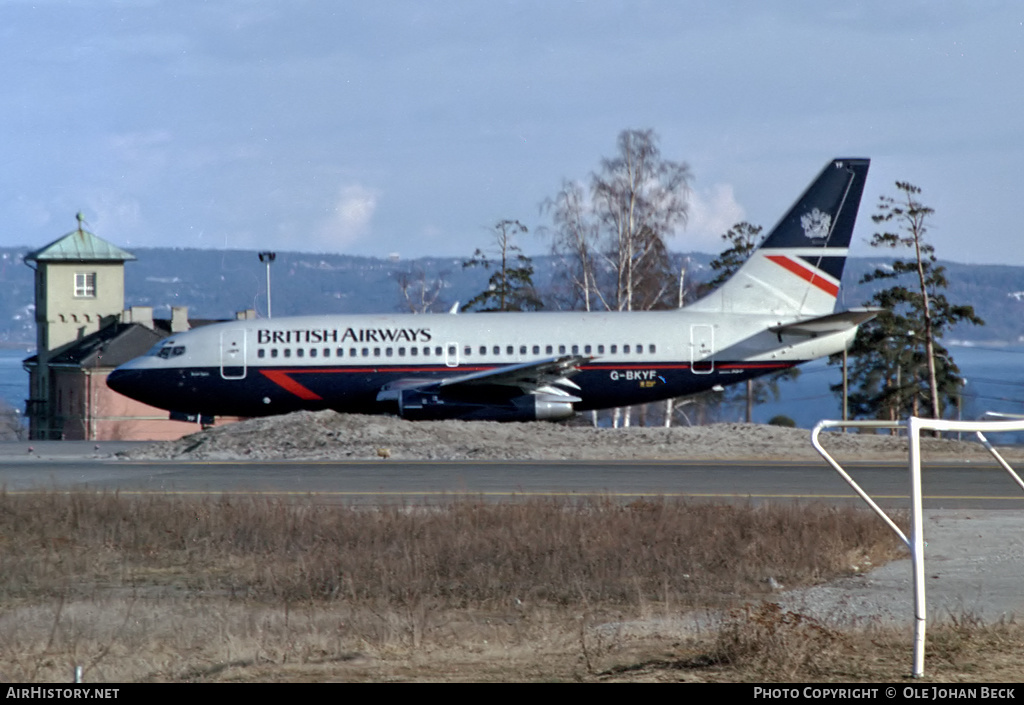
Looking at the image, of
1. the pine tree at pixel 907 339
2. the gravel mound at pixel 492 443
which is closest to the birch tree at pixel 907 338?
the pine tree at pixel 907 339

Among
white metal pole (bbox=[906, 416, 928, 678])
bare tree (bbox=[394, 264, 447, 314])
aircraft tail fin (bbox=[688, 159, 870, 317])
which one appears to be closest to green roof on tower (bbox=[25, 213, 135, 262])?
bare tree (bbox=[394, 264, 447, 314])

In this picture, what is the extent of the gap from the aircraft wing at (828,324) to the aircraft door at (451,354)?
8.63 meters

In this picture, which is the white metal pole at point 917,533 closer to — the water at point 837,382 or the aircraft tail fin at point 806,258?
the aircraft tail fin at point 806,258

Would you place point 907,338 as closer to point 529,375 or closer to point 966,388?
point 529,375

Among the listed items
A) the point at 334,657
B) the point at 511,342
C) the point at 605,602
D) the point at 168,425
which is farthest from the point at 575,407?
the point at 168,425

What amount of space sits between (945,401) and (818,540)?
54513 mm

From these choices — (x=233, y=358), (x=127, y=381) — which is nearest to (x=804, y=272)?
(x=233, y=358)

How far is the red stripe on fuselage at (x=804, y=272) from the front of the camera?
1283 inches

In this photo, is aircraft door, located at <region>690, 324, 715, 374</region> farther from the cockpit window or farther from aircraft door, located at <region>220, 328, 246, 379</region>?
the cockpit window

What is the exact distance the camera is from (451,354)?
3219 cm

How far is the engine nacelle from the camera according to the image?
3159 cm

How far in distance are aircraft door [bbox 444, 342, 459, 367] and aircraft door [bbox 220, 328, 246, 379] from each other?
5682 millimetres
